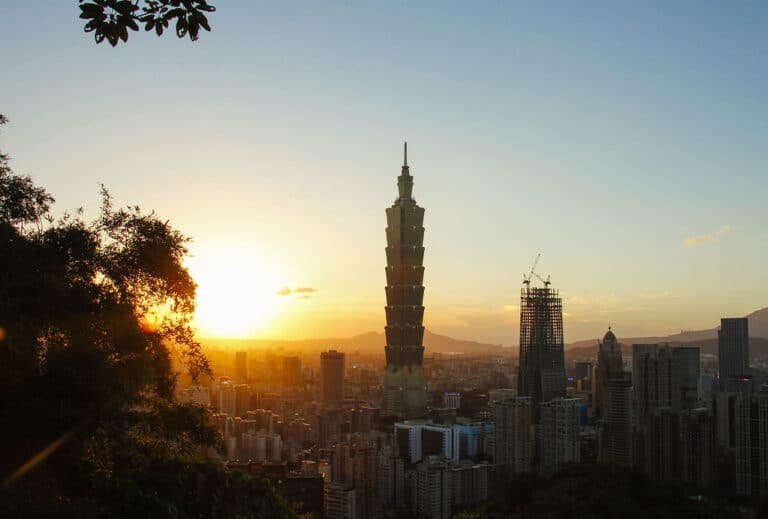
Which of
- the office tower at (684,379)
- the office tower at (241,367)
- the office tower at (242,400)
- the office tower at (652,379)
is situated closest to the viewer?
the office tower at (652,379)

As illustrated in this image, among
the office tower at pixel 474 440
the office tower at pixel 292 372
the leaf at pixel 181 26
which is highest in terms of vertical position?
the leaf at pixel 181 26

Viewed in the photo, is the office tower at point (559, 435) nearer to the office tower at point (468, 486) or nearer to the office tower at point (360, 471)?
the office tower at point (468, 486)

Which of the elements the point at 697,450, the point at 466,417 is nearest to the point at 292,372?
the point at 466,417

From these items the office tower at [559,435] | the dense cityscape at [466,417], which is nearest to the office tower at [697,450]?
the dense cityscape at [466,417]

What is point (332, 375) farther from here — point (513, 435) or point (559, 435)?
point (559, 435)

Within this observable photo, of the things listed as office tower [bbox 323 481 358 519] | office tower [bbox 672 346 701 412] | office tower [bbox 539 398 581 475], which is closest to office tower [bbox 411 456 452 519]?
office tower [bbox 323 481 358 519]

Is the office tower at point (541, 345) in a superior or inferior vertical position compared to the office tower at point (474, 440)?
superior

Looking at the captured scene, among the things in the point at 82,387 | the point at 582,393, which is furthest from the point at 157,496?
the point at 582,393
